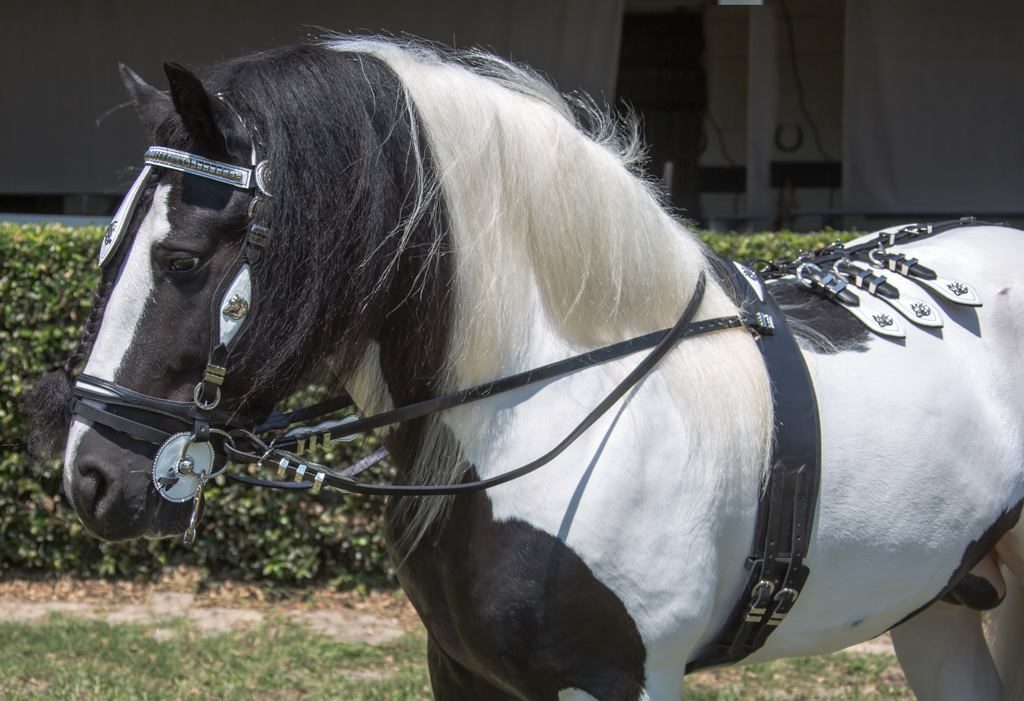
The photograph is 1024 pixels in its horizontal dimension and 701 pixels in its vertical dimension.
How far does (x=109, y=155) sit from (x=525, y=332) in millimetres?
5398

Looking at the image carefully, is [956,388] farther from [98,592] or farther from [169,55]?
[169,55]

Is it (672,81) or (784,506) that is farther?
(672,81)

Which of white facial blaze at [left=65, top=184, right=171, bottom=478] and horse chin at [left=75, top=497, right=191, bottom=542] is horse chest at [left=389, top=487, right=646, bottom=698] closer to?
horse chin at [left=75, top=497, right=191, bottom=542]

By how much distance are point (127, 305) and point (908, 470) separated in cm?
155

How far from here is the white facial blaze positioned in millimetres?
1819

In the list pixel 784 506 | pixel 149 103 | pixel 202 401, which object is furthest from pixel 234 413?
pixel 784 506

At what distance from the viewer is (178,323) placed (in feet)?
5.98

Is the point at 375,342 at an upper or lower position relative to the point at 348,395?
upper

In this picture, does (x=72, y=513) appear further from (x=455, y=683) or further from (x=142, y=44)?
(x=455, y=683)

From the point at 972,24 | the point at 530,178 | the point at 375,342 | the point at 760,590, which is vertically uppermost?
the point at 972,24

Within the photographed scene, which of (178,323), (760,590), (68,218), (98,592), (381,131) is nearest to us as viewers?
(178,323)

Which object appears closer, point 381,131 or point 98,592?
point 381,131

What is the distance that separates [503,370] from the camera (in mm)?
2023

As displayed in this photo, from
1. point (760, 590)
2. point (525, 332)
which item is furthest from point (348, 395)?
point (760, 590)
